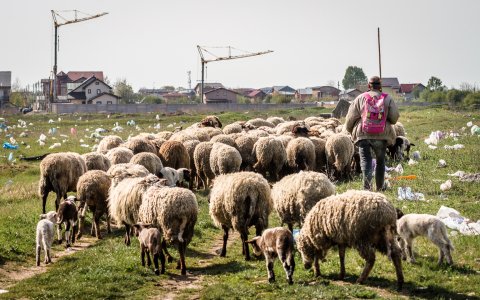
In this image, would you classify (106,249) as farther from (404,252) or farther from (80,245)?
(404,252)

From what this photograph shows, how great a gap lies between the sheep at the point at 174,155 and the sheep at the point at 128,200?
678cm

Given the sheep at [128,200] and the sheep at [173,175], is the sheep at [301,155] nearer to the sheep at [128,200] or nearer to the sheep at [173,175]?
the sheep at [173,175]

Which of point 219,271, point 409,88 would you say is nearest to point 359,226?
point 219,271

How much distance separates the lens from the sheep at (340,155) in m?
20.9

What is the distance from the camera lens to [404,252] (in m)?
10.6

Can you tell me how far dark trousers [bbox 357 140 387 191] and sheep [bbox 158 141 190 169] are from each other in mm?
7994

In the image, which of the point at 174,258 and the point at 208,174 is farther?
the point at 208,174

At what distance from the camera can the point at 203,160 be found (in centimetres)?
2116

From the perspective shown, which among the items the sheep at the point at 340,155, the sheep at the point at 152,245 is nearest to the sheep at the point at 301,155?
the sheep at the point at 340,155

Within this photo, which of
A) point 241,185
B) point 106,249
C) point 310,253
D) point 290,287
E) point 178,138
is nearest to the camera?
point 290,287

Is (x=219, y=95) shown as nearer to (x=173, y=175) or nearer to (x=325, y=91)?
(x=325, y=91)

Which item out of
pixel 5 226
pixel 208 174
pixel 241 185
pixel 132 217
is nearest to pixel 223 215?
pixel 241 185

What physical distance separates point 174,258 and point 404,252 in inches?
175

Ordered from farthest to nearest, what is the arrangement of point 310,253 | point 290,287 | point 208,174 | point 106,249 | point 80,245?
point 208,174
point 80,245
point 106,249
point 310,253
point 290,287
